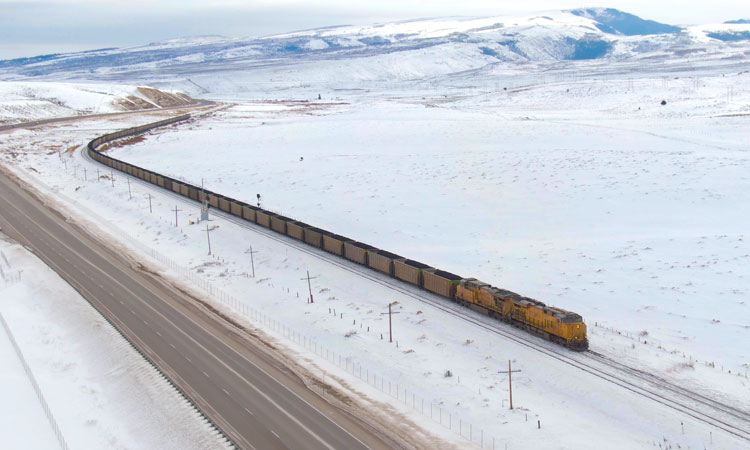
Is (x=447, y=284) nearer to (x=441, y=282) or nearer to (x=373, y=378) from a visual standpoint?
(x=441, y=282)

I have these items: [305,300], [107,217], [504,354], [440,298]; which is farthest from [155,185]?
Result: [504,354]

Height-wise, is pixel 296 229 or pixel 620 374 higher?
pixel 296 229

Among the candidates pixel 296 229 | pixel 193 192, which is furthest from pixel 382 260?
pixel 193 192

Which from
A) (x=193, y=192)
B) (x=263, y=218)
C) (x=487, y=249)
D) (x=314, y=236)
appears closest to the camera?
(x=487, y=249)

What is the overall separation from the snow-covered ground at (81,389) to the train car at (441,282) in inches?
733

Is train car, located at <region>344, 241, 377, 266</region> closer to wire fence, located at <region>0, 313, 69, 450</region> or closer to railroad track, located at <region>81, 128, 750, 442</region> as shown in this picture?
railroad track, located at <region>81, 128, 750, 442</region>

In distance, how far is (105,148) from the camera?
12669cm

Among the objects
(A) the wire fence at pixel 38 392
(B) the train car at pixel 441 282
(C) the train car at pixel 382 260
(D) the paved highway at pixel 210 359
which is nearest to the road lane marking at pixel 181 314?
(D) the paved highway at pixel 210 359

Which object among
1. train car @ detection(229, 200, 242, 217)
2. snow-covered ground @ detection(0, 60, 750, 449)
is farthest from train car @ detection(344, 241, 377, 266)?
train car @ detection(229, 200, 242, 217)

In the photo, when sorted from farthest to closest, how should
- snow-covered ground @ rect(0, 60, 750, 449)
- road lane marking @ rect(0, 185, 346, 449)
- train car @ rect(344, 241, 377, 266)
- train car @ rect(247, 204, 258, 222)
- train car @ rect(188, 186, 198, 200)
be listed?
train car @ rect(188, 186, 198, 200)
train car @ rect(247, 204, 258, 222)
train car @ rect(344, 241, 377, 266)
snow-covered ground @ rect(0, 60, 750, 449)
road lane marking @ rect(0, 185, 346, 449)

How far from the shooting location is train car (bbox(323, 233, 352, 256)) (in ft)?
178

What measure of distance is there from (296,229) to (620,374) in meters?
33.7

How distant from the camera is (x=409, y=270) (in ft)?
154

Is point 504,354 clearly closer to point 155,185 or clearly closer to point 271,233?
point 271,233
